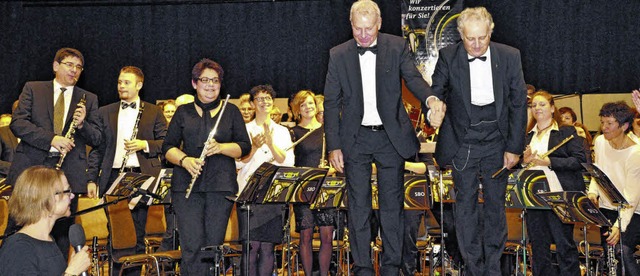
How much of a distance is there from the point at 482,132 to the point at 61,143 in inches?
119

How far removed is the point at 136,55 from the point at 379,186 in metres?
7.92

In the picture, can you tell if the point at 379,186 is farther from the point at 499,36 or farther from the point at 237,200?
the point at 499,36

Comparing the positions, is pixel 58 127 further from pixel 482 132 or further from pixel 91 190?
pixel 482 132

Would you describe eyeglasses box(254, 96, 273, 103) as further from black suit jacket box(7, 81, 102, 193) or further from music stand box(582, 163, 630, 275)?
music stand box(582, 163, 630, 275)

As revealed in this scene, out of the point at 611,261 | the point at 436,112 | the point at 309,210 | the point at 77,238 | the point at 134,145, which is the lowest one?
the point at 611,261

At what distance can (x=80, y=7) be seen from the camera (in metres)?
12.3

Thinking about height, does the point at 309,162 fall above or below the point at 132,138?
below

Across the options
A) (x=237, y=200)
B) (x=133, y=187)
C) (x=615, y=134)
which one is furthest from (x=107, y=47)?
(x=615, y=134)

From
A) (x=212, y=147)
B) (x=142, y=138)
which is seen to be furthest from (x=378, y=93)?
(x=142, y=138)

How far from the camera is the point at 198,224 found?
226 inches

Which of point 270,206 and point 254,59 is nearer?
point 270,206

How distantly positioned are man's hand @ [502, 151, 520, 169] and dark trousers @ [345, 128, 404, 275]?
2.06 ft

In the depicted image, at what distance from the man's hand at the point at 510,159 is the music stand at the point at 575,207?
88 cm

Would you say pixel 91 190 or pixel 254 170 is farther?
pixel 254 170
